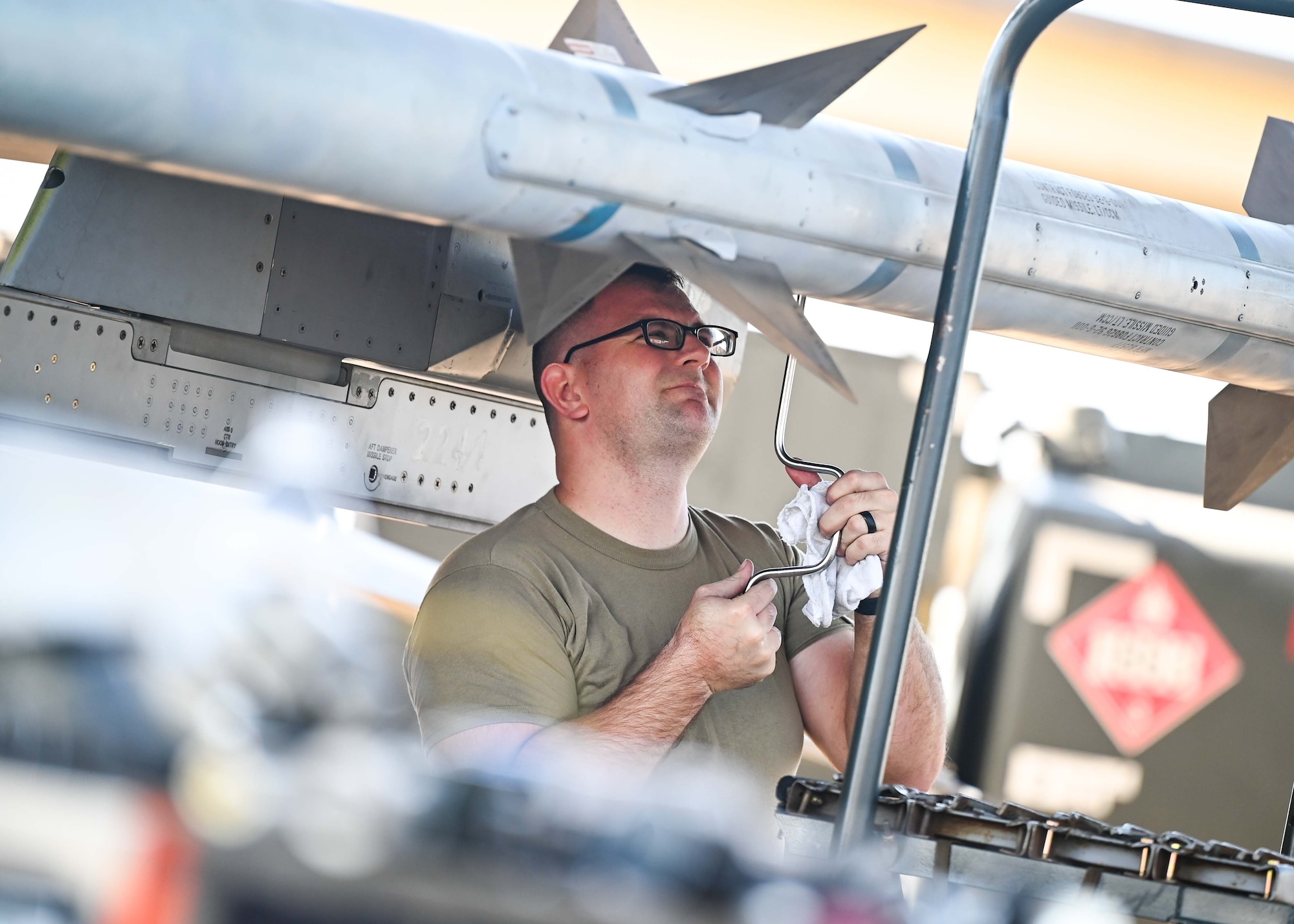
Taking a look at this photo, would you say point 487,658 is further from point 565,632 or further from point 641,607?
point 641,607

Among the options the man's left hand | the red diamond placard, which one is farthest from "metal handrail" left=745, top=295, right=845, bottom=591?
the red diamond placard

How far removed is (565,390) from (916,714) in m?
0.62

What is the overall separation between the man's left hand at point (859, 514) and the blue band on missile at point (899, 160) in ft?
1.10

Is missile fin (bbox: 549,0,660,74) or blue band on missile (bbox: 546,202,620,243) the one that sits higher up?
missile fin (bbox: 549,0,660,74)

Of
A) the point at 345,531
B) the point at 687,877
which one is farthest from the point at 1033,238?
the point at 345,531

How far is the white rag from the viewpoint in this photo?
1369 millimetres

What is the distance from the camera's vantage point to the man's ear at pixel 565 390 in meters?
1.66

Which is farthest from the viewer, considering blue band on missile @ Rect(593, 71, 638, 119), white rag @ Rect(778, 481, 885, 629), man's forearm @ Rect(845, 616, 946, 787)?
man's forearm @ Rect(845, 616, 946, 787)

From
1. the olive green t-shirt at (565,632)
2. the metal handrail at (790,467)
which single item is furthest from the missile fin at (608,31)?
the olive green t-shirt at (565,632)

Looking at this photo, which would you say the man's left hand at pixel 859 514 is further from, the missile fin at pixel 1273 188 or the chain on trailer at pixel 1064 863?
the missile fin at pixel 1273 188

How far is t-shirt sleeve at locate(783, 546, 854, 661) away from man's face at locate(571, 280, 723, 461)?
258 mm

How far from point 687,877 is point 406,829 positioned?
0.13 metres

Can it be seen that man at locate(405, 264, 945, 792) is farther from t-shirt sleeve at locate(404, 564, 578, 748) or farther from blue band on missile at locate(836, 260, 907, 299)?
blue band on missile at locate(836, 260, 907, 299)

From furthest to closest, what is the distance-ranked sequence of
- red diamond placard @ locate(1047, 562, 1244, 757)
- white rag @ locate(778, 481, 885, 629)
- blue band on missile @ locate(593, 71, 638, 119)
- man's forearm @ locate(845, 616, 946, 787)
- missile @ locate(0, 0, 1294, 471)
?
red diamond placard @ locate(1047, 562, 1244, 757) → man's forearm @ locate(845, 616, 946, 787) → white rag @ locate(778, 481, 885, 629) → blue band on missile @ locate(593, 71, 638, 119) → missile @ locate(0, 0, 1294, 471)
